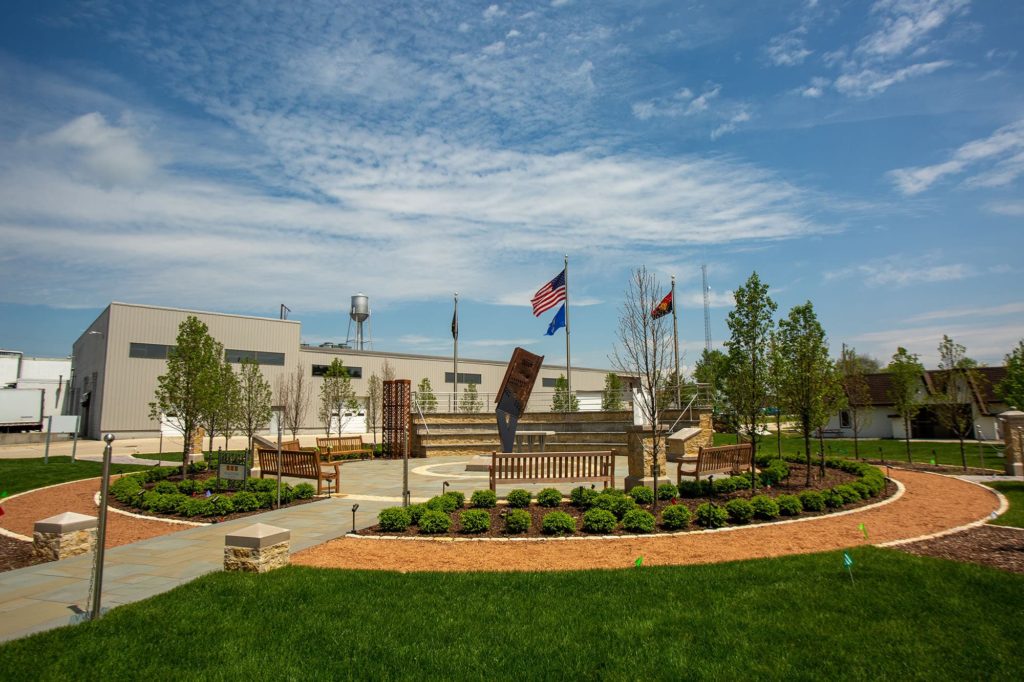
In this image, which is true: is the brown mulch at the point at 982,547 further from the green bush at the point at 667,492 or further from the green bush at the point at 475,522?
the green bush at the point at 475,522

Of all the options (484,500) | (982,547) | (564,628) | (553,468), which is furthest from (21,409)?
(982,547)

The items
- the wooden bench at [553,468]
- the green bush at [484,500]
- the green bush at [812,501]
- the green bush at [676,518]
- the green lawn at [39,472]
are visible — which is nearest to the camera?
the green bush at [676,518]

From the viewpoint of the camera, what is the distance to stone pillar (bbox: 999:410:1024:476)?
1577cm

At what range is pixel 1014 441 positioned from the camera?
15.8m

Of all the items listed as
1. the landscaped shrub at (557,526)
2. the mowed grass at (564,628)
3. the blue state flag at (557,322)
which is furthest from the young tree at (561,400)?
the mowed grass at (564,628)

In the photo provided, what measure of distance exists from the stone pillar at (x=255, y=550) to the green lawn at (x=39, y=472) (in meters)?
10.7

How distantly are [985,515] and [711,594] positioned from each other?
7.00 m

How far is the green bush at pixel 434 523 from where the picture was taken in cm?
857

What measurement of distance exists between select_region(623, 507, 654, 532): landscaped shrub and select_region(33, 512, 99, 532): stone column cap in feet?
23.8

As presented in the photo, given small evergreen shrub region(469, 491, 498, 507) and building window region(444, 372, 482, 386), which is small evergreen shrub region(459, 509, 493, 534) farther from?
building window region(444, 372, 482, 386)

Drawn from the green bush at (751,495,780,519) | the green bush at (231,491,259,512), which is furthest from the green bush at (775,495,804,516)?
the green bush at (231,491,259,512)

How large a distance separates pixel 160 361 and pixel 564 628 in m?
39.0

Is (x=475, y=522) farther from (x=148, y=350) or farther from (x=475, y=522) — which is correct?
(x=148, y=350)

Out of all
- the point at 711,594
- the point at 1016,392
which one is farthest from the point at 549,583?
the point at 1016,392
